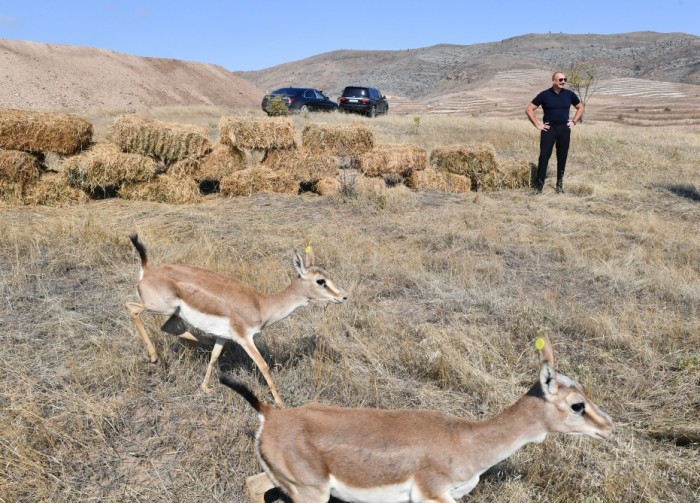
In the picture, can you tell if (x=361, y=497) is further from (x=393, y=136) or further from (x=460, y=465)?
A: (x=393, y=136)

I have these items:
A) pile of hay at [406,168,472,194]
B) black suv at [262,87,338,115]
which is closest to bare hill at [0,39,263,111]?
black suv at [262,87,338,115]

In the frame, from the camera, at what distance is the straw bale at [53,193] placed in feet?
37.8

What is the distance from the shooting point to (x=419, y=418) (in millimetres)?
3365

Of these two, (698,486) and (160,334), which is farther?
(160,334)

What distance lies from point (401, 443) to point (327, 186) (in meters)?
10.5

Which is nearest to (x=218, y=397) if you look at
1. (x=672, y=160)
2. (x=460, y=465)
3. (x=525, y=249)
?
(x=460, y=465)

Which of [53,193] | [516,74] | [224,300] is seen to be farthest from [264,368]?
[516,74]

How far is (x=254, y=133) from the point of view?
1338 centimetres

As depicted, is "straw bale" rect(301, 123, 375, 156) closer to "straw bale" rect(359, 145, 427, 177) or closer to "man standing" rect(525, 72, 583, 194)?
"straw bale" rect(359, 145, 427, 177)

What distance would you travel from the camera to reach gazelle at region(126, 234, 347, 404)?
16.0 feet

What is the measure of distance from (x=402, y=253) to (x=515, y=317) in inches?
112

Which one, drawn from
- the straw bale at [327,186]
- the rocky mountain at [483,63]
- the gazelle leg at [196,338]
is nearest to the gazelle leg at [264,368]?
the gazelle leg at [196,338]

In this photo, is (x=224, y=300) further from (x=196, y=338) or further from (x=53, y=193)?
(x=53, y=193)

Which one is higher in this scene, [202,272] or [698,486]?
[202,272]
